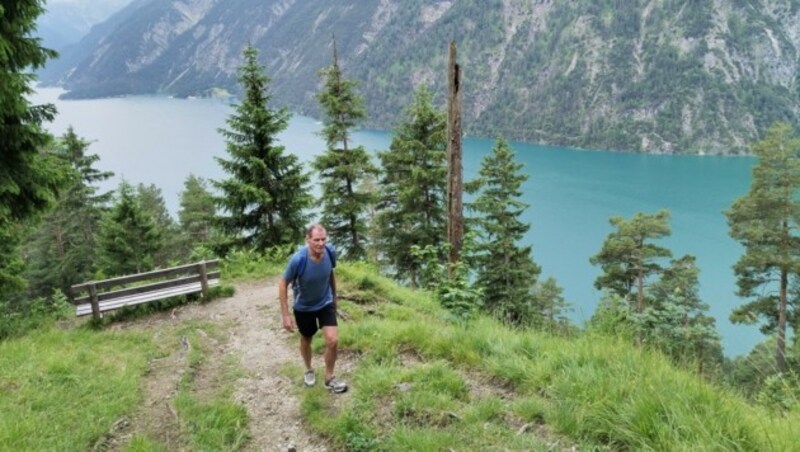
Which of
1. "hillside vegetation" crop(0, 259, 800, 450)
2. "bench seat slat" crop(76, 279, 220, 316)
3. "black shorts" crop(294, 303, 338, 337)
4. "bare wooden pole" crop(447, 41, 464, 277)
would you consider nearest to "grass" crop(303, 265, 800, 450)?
"hillside vegetation" crop(0, 259, 800, 450)

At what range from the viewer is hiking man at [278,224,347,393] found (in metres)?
5.48

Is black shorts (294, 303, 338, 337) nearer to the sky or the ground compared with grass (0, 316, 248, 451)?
nearer to the sky

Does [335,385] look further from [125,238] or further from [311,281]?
[125,238]

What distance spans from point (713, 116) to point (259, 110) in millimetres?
201734

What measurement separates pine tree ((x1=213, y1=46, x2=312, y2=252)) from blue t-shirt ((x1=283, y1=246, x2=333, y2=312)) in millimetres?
11772

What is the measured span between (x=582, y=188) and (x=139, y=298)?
106414mm

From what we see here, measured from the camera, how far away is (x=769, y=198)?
943 inches

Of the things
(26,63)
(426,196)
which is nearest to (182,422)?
(26,63)

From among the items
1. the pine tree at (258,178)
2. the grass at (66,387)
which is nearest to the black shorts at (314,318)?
the grass at (66,387)

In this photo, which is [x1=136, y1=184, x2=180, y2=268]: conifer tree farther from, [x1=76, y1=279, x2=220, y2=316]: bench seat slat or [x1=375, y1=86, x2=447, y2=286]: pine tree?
[x1=76, y1=279, x2=220, y2=316]: bench seat slat

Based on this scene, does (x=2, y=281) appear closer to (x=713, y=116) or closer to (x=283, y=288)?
(x=283, y=288)

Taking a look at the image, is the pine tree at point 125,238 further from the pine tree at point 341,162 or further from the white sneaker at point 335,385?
the white sneaker at point 335,385

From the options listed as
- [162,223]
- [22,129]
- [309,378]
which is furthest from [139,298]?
[162,223]

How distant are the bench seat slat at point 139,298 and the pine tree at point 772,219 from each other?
907 inches
